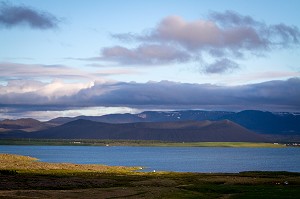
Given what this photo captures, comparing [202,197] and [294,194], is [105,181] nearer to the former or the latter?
[202,197]

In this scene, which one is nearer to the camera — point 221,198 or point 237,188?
point 221,198

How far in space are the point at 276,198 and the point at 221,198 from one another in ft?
29.3

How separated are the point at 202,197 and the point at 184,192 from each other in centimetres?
582

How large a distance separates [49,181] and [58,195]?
29916 millimetres

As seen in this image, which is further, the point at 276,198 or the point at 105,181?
the point at 105,181

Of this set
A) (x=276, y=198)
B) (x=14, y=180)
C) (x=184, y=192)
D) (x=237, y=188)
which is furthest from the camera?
(x=14, y=180)

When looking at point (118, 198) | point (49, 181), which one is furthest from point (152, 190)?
point (49, 181)

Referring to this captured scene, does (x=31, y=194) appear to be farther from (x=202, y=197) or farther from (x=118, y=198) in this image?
(x=202, y=197)

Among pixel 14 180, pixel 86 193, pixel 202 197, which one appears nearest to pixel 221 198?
pixel 202 197

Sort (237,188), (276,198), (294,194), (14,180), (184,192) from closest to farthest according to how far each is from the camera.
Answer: (276,198) < (294,194) < (184,192) < (237,188) < (14,180)

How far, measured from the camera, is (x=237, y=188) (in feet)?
305

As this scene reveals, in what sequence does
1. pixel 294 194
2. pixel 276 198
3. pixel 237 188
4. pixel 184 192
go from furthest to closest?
pixel 237 188, pixel 184 192, pixel 294 194, pixel 276 198

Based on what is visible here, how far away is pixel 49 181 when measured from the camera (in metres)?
107

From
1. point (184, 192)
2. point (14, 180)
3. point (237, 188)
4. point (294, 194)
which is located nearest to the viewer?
point (294, 194)
